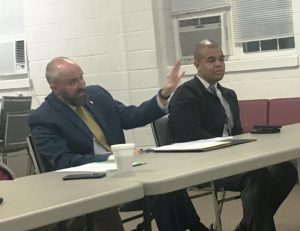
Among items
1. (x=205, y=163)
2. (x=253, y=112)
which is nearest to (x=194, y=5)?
(x=253, y=112)

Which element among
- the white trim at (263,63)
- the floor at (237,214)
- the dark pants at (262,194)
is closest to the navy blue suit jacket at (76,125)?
the dark pants at (262,194)

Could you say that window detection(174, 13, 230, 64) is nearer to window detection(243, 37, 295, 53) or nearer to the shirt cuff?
window detection(243, 37, 295, 53)

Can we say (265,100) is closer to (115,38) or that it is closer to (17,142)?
(115,38)

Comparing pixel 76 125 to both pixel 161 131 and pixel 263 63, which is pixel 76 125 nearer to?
pixel 161 131

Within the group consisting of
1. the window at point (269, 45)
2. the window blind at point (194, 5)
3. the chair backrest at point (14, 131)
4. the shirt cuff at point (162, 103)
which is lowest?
the chair backrest at point (14, 131)

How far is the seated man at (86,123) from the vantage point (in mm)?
2916

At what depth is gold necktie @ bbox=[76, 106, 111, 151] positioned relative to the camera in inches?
126

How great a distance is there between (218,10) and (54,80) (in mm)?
2708

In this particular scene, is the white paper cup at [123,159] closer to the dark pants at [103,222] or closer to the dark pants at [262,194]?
the dark pants at [103,222]

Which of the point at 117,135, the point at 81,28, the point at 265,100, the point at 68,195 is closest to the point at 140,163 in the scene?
the point at 68,195

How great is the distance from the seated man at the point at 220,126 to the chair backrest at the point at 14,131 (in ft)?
7.46

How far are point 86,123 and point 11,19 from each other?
401cm

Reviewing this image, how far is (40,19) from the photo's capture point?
6.30 m

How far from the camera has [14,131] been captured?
561 centimetres
